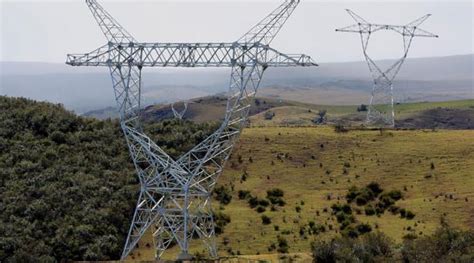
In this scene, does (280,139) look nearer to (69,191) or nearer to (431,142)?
(431,142)

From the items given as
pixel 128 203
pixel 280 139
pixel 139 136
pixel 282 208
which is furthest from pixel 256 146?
pixel 139 136

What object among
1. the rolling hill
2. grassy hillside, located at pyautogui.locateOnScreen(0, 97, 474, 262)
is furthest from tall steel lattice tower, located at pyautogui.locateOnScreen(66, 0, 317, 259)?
the rolling hill

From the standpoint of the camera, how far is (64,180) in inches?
2345

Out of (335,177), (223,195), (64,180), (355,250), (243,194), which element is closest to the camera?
(355,250)

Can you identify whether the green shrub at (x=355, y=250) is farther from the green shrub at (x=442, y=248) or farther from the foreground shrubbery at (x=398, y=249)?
the green shrub at (x=442, y=248)

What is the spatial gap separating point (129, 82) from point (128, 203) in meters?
17.0

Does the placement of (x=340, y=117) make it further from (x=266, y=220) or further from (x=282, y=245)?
(x=282, y=245)

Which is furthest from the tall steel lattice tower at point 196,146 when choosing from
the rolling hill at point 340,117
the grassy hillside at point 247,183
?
→ the rolling hill at point 340,117

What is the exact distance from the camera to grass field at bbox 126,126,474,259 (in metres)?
54.7

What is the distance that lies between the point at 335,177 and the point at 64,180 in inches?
1002

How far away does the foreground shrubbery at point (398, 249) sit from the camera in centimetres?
4132

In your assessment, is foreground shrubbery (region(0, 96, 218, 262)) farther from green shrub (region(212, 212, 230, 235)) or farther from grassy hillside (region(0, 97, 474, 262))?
green shrub (region(212, 212, 230, 235))

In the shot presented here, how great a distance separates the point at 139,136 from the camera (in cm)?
4506

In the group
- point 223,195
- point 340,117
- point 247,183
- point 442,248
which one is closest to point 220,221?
point 223,195
